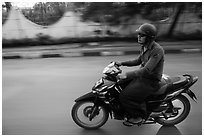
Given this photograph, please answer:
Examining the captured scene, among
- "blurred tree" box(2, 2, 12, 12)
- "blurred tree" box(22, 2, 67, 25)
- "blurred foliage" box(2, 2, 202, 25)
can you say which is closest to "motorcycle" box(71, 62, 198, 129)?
"blurred foliage" box(2, 2, 202, 25)

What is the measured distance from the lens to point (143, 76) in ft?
11.6

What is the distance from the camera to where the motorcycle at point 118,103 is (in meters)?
3.65

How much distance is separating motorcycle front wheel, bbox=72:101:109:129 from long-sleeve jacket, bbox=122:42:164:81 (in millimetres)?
668

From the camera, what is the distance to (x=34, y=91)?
5.84 m

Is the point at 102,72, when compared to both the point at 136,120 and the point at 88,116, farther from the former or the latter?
the point at 136,120

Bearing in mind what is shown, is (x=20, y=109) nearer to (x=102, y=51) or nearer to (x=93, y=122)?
(x=93, y=122)

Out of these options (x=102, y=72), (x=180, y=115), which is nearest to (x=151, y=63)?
(x=180, y=115)

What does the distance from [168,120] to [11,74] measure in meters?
4.78

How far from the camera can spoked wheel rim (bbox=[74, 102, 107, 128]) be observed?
12.5ft

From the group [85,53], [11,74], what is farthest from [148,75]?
[85,53]

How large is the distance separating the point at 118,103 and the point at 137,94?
0.97ft

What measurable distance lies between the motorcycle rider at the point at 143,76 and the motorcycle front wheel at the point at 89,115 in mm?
322

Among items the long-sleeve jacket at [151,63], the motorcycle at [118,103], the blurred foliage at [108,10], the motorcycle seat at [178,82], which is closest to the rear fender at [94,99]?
the motorcycle at [118,103]

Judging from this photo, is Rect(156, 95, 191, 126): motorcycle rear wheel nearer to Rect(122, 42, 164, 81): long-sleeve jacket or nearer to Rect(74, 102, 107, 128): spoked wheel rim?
Rect(122, 42, 164, 81): long-sleeve jacket
